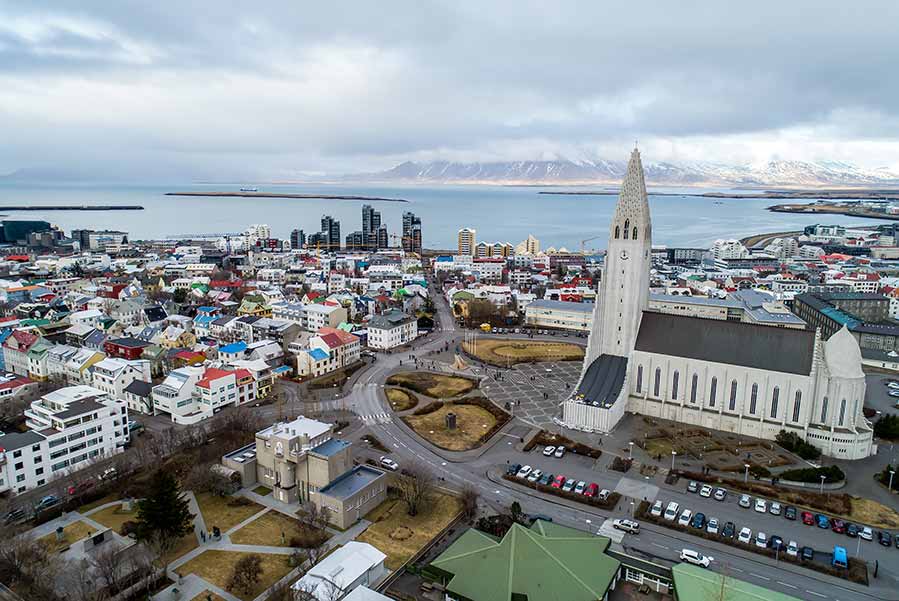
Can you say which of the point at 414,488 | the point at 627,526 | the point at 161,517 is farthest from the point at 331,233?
the point at 627,526

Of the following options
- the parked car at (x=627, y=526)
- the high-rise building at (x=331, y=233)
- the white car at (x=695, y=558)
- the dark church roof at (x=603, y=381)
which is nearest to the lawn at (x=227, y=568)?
the parked car at (x=627, y=526)

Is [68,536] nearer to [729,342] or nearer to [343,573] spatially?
[343,573]

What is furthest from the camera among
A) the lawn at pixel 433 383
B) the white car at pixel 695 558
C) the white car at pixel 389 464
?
the lawn at pixel 433 383

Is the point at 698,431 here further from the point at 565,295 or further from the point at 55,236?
the point at 55,236

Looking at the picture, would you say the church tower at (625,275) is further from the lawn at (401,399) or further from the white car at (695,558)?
the white car at (695,558)

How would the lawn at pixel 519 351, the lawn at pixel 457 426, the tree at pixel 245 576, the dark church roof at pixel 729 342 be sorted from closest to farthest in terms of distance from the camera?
the tree at pixel 245 576, the lawn at pixel 457 426, the dark church roof at pixel 729 342, the lawn at pixel 519 351

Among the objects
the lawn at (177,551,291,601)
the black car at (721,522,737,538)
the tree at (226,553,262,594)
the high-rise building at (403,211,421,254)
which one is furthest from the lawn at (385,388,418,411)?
the high-rise building at (403,211,421,254)
